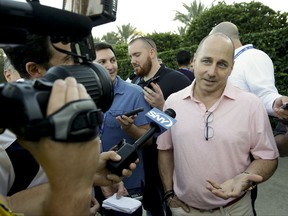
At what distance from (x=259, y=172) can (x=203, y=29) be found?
1093 cm

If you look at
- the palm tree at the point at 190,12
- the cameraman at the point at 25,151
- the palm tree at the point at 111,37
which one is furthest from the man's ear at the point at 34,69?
the palm tree at the point at 111,37

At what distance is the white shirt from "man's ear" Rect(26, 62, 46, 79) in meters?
1.69

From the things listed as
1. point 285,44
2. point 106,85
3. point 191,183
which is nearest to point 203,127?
point 191,183

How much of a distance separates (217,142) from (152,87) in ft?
2.95

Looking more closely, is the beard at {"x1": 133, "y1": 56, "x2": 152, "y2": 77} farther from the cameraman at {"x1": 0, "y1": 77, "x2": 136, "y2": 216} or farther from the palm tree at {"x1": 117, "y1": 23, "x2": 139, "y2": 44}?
the palm tree at {"x1": 117, "y1": 23, "x2": 139, "y2": 44}

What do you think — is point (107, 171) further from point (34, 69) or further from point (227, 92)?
point (227, 92)

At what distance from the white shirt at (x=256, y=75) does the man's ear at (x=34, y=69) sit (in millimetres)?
1690

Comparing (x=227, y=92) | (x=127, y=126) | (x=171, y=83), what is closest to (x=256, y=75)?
(x=227, y=92)

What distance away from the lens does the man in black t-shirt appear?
261cm

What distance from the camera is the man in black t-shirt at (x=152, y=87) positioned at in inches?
103

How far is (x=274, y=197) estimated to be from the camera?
157 inches

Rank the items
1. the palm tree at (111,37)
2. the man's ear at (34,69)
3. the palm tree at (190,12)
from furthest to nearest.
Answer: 1. the palm tree at (111,37)
2. the palm tree at (190,12)
3. the man's ear at (34,69)

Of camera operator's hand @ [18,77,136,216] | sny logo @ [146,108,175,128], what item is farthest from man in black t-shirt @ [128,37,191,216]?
camera operator's hand @ [18,77,136,216]

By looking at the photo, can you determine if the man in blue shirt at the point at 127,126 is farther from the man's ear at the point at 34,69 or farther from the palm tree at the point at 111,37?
the palm tree at the point at 111,37
